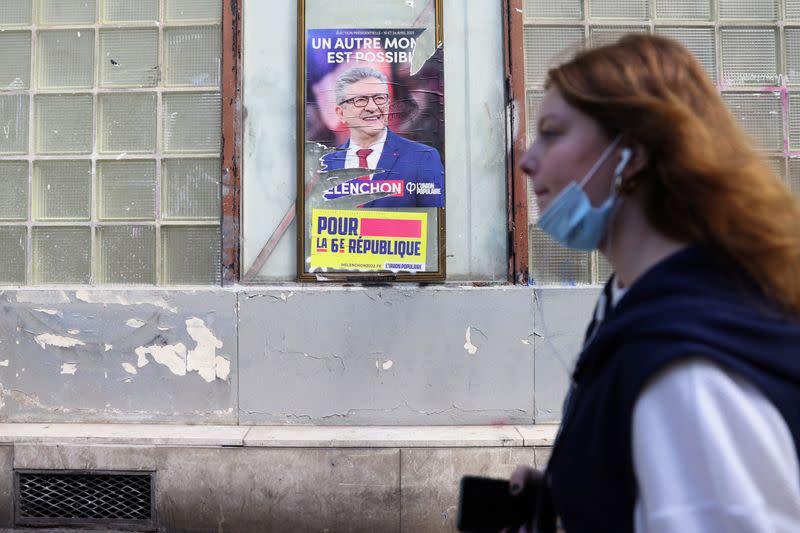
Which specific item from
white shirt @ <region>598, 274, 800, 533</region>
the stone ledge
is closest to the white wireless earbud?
white shirt @ <region>598, 274, 800, 533</region>

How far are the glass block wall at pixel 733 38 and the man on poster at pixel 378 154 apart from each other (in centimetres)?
96

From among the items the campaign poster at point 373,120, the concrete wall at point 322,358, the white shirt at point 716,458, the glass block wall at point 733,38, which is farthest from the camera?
the glass block wall at point 733,38

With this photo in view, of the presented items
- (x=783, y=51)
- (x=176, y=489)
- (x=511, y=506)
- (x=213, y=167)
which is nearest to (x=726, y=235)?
(x=511, y=506)

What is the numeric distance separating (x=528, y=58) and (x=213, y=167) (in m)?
2.49

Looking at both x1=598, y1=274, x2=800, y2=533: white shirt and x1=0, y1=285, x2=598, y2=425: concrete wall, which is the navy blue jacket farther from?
x1=0, y1=285, x2=598, y2=425: concrete wall

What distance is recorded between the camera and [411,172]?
4844 millimetres

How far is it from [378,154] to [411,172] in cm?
27

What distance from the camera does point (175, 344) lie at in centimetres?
479

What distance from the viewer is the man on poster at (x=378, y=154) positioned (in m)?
4.84

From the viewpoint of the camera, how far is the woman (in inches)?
34.0

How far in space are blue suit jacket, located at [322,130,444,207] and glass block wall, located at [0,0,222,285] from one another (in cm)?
127

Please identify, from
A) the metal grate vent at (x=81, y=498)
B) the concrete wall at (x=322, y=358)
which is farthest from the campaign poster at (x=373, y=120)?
the metal grate vent at (x=81, y=498)

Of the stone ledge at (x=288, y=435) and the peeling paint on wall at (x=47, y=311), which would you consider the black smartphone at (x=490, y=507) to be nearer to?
the stone ledge at (x=288, y=435)

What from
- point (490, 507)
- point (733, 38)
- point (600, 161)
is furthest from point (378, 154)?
point (600, 161)
